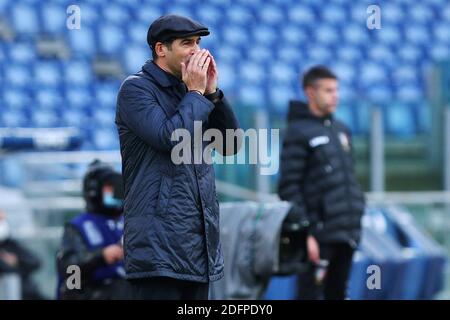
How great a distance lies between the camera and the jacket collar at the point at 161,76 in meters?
3.58

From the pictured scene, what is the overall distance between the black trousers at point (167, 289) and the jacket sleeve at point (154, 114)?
0.42m

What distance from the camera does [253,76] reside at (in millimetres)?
13234

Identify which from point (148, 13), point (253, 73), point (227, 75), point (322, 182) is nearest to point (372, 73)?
point (253, 73)

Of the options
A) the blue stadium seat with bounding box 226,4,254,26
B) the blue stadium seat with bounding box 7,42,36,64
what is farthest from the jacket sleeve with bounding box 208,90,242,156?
the blue stadium seat with bounding box 226,4,254,26

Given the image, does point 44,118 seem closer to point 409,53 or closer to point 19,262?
point 19,262

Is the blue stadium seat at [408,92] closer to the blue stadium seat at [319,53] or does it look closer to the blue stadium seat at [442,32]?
the blue stadium seat at [319,53]

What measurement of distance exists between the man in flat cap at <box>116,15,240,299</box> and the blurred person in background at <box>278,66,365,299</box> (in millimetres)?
2062

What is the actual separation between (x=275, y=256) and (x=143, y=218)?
5.77 ft

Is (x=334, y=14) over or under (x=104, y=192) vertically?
over

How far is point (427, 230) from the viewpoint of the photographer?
8297 mm

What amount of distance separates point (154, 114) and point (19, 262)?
4.15 metres

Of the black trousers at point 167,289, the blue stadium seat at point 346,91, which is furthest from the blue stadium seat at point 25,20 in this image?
the black trousers at point 167,289

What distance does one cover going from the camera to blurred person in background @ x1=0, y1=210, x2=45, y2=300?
287 inches

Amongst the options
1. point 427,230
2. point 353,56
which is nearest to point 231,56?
point 353,56
